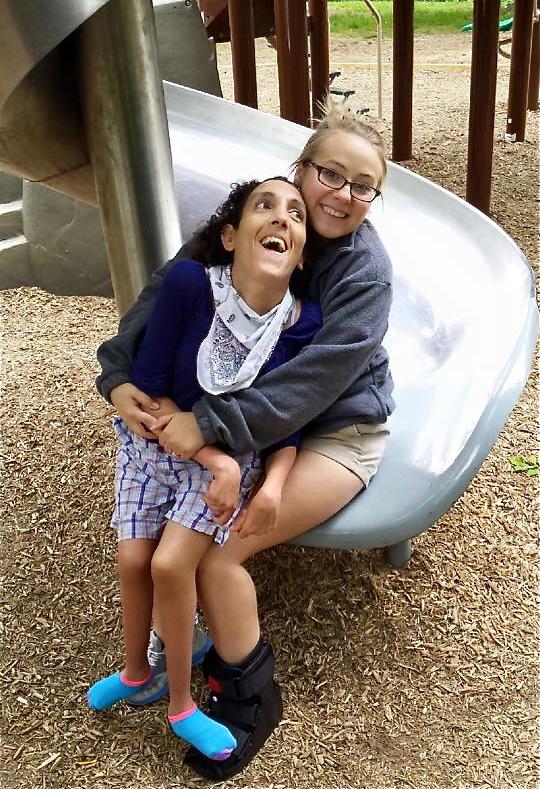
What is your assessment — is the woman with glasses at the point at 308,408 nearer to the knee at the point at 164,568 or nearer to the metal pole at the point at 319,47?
the knee at the point at 164,568

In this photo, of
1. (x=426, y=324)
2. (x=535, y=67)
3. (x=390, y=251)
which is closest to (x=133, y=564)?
(x=426, y=324)

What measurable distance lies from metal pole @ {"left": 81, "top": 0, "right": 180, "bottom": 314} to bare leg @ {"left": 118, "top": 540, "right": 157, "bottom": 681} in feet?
2.40

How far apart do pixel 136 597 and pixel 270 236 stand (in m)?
0.77

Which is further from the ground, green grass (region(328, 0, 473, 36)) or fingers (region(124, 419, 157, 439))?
fingers (region(124, 419, 157, 439))

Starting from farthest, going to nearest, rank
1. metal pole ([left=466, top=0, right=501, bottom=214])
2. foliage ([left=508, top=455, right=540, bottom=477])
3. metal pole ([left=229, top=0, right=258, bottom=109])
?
metal pole ([left=229, top=0, right=258, bottom=109]) < metal pole ([left=466, top=0, right=501, bottom=214]) < foliage ([left=508, top=455, right=540, bottom=477])

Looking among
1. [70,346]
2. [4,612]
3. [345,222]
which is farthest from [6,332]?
[345,222]

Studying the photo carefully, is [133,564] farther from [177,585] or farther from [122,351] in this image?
[122,351]

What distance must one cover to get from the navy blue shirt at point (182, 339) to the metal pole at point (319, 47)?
15.0 feet

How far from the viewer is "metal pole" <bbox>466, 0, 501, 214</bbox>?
4.37 meters

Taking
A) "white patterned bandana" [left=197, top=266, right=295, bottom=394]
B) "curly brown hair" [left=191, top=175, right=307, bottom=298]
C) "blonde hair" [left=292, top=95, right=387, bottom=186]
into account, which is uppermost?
"blonde hair" [left=292, top=95, right=387, bottom=186]

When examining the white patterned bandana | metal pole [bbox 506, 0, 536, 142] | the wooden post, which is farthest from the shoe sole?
metal pole [bbox 506, 0, 536, 142]

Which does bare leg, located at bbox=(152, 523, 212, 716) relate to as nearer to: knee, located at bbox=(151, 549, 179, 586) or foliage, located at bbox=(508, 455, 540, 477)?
knee, located at bbox=(151, 549, 179, 586)

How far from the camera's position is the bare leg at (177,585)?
1.65m

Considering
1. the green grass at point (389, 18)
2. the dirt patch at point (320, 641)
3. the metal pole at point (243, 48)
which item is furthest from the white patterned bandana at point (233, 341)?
the green grass at point (389, 18)
